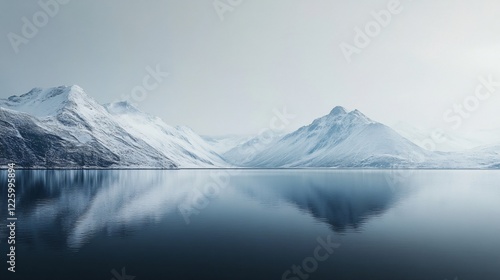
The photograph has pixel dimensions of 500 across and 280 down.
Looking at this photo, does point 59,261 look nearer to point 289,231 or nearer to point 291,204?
point 289,231

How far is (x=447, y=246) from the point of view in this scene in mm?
47344

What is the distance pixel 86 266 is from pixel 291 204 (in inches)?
2425

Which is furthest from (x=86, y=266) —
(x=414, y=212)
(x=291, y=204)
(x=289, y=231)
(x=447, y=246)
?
(x=414, y=212)

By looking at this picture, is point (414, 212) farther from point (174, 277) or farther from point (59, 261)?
point (59, 261)

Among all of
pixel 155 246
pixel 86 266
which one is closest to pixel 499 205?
pixel 155 246

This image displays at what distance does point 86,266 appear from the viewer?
3712 cm

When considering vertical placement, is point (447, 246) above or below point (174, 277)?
below

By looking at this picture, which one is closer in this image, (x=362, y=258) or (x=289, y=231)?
(x=362, y=258)

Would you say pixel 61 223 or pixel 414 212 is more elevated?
pixel 61 223

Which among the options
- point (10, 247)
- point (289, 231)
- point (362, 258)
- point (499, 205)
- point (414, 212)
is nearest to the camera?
point (362, 258)

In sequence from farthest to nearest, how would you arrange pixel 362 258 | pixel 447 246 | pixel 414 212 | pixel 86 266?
pixel 414 212, pixel 447 246, pixel 362 258, pixel 86 266

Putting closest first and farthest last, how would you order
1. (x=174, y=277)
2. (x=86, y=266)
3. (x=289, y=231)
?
(x=174, y=277) → (x=86, y=266) → (x=289, y=231)

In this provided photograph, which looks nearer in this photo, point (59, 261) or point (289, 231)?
point (59, 261)

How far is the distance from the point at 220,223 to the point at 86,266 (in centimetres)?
3025
